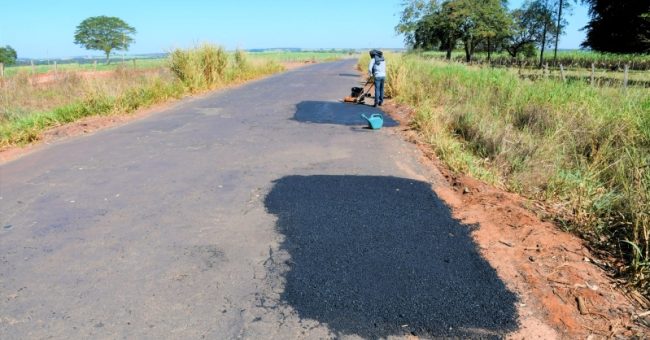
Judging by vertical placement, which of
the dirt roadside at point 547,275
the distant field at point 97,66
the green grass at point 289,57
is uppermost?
the green grass at point 289,57

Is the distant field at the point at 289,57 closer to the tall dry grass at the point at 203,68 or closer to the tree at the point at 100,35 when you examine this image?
the tall dry grass at the point at 203,68

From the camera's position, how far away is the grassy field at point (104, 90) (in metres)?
10.5

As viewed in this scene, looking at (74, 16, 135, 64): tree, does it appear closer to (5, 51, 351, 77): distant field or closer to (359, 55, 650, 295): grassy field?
(5, 51, 351, 77): distant field

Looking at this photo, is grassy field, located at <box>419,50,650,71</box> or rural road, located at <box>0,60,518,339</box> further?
grassy field, located at <box>419,50,650,71</box>

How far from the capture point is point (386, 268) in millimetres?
3777

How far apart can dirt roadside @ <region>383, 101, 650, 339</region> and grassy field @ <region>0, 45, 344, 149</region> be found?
8.59 meters

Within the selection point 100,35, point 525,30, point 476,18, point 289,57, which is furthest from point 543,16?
point 100,35

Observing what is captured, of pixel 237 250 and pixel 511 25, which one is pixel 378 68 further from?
pixel 511 25

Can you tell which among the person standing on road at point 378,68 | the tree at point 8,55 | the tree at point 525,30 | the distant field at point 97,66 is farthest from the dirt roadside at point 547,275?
the tree at point 8,55

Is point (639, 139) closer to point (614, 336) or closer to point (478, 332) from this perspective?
point (614, 336)

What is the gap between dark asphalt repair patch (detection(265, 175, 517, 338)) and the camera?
10.2ft

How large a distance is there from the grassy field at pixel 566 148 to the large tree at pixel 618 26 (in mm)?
19093

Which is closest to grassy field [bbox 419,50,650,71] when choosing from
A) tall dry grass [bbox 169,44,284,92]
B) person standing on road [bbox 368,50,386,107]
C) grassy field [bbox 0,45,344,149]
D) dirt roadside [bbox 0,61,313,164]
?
tall dry grass [bbox 169,44,284,92]

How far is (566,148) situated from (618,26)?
87.5ft
